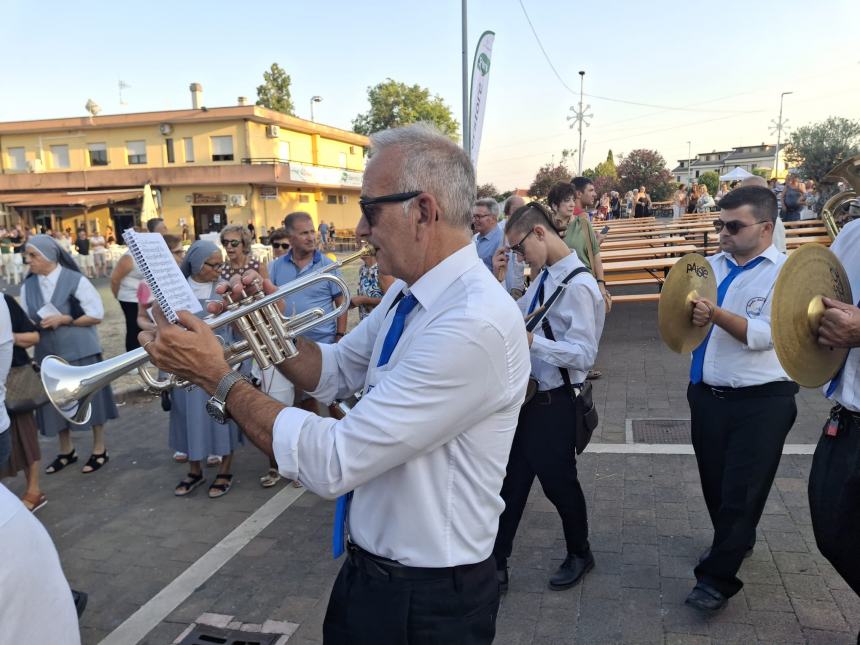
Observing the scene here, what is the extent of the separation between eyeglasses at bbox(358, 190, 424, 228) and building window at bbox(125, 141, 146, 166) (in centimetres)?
3874

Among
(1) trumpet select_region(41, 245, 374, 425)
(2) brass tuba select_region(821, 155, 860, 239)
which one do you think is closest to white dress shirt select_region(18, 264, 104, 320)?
(1) trumpet select_region(41, 245, 374, 425)

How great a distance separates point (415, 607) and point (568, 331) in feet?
6.36

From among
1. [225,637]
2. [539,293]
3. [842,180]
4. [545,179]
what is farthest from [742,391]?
[545,179]

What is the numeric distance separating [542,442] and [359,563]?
167 cm

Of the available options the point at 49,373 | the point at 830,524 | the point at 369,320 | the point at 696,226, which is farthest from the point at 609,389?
the point at 696,226

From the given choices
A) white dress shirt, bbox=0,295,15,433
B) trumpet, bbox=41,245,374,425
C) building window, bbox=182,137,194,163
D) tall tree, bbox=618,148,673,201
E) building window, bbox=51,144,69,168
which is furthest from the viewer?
tall tree, bbox=618,148,673,201

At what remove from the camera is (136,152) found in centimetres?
3544

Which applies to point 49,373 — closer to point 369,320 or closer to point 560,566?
point 369,320

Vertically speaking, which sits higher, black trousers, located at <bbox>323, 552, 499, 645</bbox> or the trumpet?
the trumpet

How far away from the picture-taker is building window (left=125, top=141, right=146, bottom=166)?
3525 cm

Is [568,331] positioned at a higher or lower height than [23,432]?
higher

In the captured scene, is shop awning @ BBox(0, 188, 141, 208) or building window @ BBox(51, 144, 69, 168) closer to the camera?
shop awning @ BBox(0, 188, 141, 208)

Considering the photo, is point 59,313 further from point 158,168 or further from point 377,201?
point 158,168

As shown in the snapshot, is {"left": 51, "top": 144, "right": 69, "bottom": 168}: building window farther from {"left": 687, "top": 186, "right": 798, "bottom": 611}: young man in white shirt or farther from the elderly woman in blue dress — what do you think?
{"left": 687, "top": 186, "right": 798, "bottom": 611}: young man in white shirt
